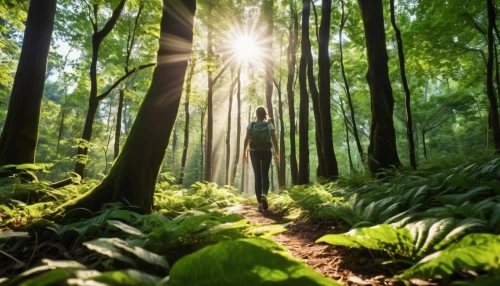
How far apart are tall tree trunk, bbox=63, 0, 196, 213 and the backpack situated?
7.03 ft

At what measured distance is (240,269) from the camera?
1036 mm

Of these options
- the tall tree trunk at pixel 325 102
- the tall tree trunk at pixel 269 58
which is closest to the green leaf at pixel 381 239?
the tall tree trunk at pixel 325 102

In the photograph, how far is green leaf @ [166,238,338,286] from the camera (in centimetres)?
99

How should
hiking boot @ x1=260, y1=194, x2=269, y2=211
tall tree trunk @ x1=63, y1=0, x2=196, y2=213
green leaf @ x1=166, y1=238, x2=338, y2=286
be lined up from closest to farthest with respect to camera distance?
green leaf @ x1=166, y1=238, x2=338, y2=286 < tall tree trunk @ x1=63, y1=0, x2=196, y2=213 < hiking boot @ x1=260, y1=194, x2=269, y2=211

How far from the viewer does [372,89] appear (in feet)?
21.1

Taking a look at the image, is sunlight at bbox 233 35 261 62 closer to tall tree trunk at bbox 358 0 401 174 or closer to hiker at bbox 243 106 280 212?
tall tree trunk at bbox 358 0 401 174

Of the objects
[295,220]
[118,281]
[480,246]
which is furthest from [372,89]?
[118,281]

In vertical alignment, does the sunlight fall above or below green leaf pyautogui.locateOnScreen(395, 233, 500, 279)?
above

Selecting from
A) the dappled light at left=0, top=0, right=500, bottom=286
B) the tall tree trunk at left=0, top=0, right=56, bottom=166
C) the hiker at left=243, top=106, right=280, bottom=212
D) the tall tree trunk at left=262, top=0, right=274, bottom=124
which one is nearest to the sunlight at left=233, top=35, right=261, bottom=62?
the tall tree trunk at left=262, top=0, right=274, bottom=124

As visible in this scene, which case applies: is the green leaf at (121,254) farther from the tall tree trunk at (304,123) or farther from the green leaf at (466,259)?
the tall tree trunk at (304,123)

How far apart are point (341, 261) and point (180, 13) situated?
4.18m

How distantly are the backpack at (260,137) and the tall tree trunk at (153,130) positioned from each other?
2143mm

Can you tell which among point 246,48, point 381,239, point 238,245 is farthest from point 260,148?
point 246,48

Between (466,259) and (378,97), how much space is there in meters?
5.54
